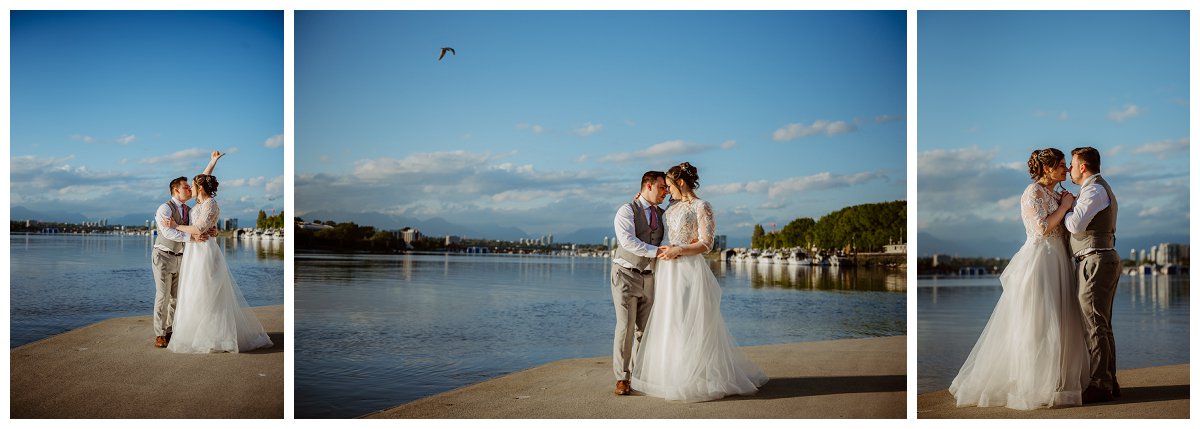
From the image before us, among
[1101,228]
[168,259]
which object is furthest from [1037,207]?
[168,259]

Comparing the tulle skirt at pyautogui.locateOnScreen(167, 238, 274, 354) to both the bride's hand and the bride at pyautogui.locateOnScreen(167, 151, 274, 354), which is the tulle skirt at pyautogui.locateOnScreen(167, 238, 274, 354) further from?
the bride's hand

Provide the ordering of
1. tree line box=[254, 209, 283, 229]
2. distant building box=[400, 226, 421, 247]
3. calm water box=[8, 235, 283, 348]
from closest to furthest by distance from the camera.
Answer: calm water box=[8, 235, 283, 348] → tree line box=[254, 209, 283, 229] → distant building box=[400, 226, 421, 247]

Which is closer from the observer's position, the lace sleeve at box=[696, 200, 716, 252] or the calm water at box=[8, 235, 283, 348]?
the lace sleeve at box=[696, 200, 716, 252]

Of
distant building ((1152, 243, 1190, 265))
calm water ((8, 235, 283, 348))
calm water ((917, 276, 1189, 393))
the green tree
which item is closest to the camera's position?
calm water ((917, 276, 1189, 393))

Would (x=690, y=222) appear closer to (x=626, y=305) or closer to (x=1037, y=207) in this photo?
(x=626, y=305)

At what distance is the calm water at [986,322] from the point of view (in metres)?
6.72

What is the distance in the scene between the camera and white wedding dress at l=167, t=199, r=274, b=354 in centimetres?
624

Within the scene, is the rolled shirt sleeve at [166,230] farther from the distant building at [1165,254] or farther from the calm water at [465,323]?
the distant building at [1165,254]

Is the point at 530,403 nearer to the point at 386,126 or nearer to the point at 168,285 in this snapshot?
the point at 168,285

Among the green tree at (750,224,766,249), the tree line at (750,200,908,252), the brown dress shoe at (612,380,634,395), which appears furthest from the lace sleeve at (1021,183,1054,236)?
the green tree at (750,224,766,249)

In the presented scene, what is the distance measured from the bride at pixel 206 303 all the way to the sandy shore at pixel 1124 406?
4.47 metres

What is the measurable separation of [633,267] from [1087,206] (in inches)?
91.3

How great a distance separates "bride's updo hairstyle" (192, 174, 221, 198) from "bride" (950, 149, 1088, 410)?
5038 millimetres
